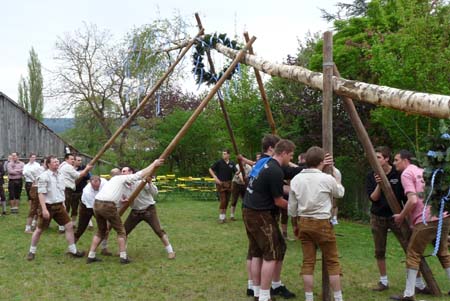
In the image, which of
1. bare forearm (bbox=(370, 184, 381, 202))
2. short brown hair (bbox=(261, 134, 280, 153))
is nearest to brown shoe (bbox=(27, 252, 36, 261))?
short brown hair (bbox=(261, 134, 280, 153))

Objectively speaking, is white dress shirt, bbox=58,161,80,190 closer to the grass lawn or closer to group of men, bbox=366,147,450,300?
the grass lawn

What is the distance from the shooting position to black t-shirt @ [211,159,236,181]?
14195mm

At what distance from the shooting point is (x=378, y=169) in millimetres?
6453

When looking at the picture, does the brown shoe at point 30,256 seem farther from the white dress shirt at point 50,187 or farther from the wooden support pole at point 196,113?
the wooden support pole at point 196,113

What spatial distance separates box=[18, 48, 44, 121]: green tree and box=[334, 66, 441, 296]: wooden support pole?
47899 mm

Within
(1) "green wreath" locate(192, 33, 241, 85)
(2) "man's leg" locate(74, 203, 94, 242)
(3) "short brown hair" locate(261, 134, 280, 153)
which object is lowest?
(2) "man's leg" locate(74, 203, 94, 242)

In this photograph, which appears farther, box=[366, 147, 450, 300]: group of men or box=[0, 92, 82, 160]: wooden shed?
box=[0, 92, 82, 160]: wooden shed

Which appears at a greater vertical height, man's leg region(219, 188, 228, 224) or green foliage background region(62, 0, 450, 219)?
green foliage background region(62, 0, 450, 219)

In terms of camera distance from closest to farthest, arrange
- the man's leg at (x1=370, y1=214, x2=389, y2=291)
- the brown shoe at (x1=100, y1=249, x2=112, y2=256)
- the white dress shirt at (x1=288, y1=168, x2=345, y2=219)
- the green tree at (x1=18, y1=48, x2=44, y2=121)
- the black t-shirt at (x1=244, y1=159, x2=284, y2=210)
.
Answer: the white dress shirt at (x1=288, y1=168, x2=345, y2=219), the black t-shirt at (x1=244, y1=159, x2=284, y2=210), the man's leg at (x1=370, y1=214, x2=389, y2=291), the brown shoe at (x1=100, y1=249, x2=112, y2=256), the green tree at (x1=18, y1=48, x2=44, y2=121)

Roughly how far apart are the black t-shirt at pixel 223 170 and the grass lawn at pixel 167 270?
7.41ft

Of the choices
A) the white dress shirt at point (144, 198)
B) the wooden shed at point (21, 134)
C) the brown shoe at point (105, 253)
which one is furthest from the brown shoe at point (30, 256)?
the wooden shed at point (21, 134)

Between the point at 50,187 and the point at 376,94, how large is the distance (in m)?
6.11

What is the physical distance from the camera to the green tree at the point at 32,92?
166ft

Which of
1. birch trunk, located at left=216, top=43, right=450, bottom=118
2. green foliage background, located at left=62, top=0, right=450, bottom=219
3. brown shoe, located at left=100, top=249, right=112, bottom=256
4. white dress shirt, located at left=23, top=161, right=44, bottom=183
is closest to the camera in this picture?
birch trunk, located at left=216, top=43, right=450, bottom=118
